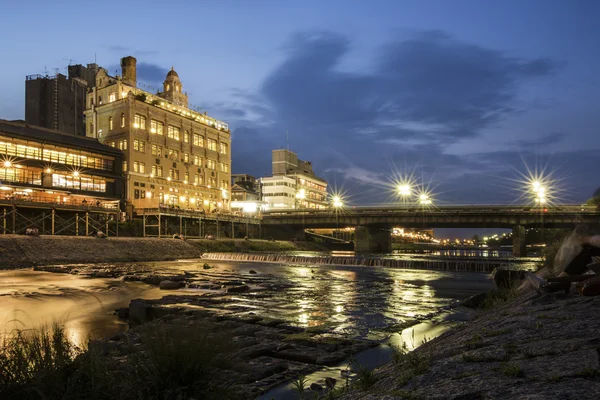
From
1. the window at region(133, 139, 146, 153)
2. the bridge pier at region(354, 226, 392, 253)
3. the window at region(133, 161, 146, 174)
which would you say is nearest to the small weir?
the window at region(133, 161, 146, 174)

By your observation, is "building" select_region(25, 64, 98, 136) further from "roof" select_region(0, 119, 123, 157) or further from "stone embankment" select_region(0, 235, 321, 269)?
"stone embankment" select_region(0, 235, 321, 269)

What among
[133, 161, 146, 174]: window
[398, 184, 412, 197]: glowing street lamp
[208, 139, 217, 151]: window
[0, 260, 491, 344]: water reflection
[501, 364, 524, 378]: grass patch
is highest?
[208, 139, 217, 151]: window

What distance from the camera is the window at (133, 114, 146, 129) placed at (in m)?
90.2

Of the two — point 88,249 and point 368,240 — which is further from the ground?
point 88,249

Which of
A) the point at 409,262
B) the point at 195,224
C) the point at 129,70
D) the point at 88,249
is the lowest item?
the point at 409,262

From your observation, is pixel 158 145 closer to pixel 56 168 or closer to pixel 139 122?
pixel 139 122

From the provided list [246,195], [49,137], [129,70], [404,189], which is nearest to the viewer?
[49,137]

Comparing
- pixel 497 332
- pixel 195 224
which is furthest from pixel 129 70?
pixel 497 332

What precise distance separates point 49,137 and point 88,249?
33161mm

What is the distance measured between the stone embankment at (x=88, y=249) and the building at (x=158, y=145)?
18.2 m

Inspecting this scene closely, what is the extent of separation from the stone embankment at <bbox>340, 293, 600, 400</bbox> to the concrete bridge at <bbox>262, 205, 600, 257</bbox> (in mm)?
70910

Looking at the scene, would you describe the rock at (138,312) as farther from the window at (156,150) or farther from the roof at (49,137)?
the window at (156,150)

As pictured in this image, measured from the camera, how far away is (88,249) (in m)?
50.4

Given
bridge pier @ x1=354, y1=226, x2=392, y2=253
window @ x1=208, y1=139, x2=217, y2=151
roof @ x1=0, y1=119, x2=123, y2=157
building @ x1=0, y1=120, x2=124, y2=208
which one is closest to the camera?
building @ x1=0, y1=120, x2=124, y2=208
